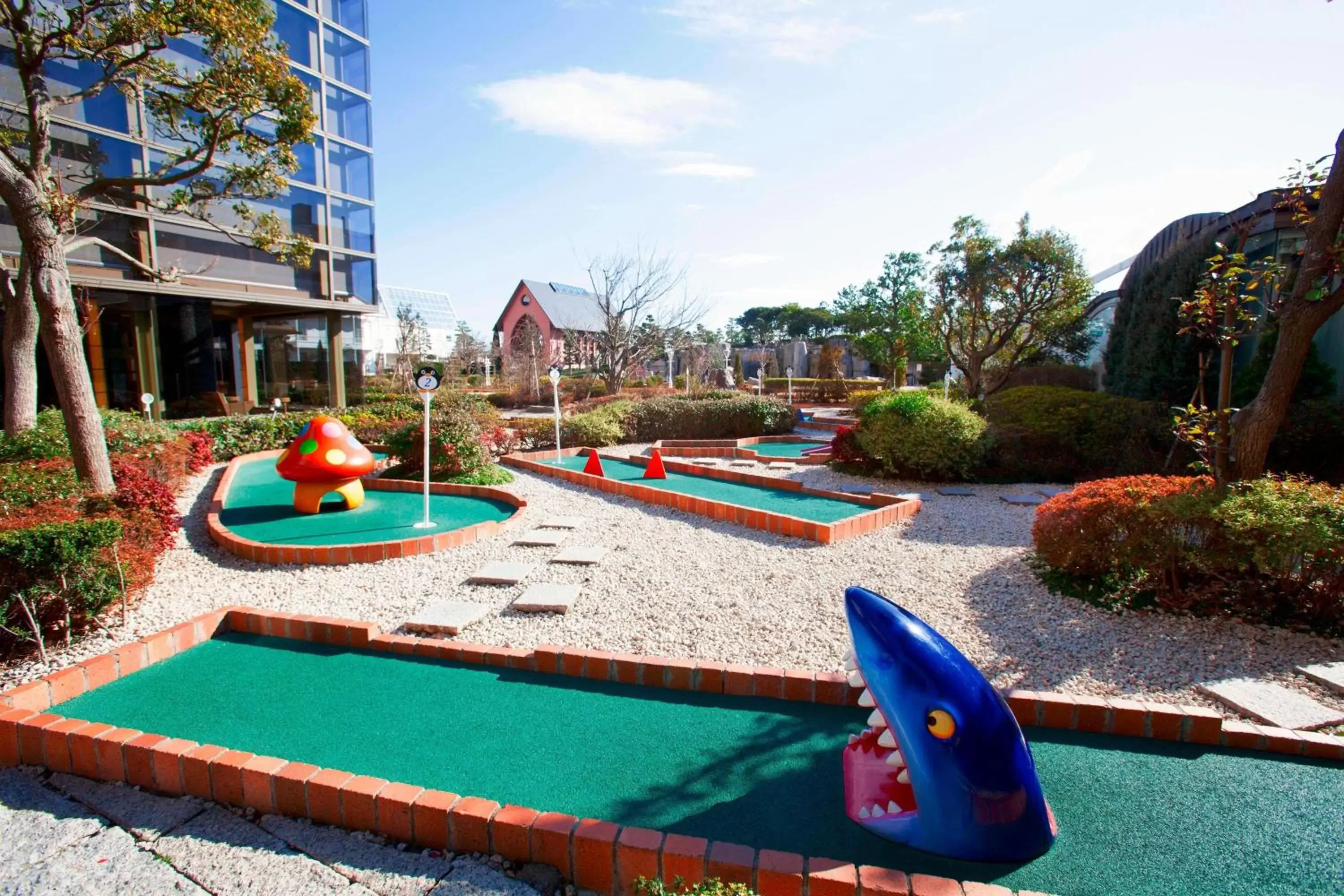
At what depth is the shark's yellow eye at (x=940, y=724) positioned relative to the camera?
Answer: 211 cm

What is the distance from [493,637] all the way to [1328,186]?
6.46 m

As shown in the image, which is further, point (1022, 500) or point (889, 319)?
point (889, 319)

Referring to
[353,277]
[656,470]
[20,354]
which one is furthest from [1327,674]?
[353,277]

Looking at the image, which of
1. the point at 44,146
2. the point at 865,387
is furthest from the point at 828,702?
the point at 865,387

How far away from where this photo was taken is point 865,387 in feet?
94.9

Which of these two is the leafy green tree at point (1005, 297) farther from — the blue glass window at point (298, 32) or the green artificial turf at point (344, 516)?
the blue glass window at point (298, 32)

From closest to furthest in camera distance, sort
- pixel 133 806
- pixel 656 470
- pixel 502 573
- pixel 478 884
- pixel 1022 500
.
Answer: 1. pixel 478 884
2. pixel 133 806
3. pixel 502 573
4. pixel 1022 500
5. pixel 656 470

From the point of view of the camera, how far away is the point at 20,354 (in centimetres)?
789

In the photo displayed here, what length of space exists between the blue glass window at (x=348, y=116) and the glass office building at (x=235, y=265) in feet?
0.11

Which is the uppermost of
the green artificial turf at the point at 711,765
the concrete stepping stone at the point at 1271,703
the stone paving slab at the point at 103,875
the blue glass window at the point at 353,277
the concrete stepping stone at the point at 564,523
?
the blue glass window at the point at 353,277

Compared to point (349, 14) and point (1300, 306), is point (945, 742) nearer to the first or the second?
point (1300, 306)

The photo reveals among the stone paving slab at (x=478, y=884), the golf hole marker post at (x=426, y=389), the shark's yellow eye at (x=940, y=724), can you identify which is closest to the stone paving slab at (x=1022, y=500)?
the golf hole marker post at (x=426, y=389)

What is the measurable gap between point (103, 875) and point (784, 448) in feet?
44.5

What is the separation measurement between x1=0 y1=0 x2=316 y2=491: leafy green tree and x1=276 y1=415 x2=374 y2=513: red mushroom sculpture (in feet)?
5.16
